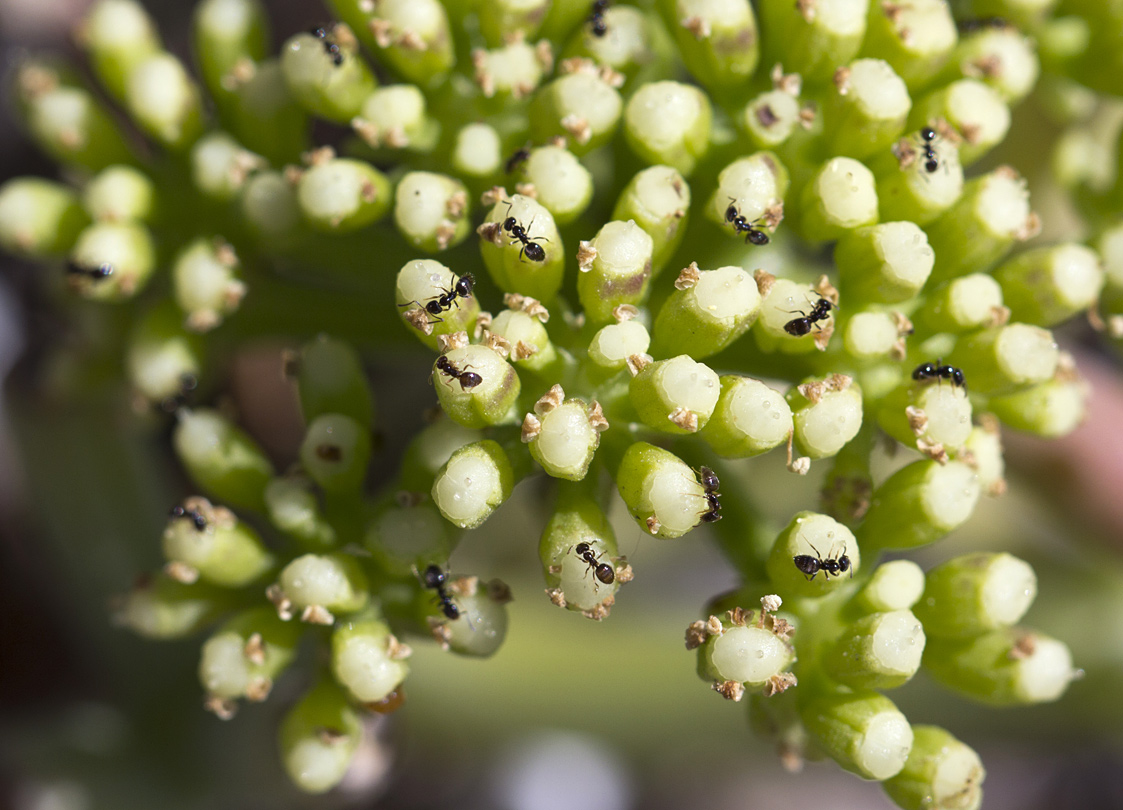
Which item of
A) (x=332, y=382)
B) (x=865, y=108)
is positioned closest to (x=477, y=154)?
(x=332, y=382)

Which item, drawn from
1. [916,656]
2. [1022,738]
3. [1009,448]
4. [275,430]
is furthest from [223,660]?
[1022,738]

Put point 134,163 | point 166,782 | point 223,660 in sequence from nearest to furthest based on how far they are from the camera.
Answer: point 223,660
point 134,163
point 166,782

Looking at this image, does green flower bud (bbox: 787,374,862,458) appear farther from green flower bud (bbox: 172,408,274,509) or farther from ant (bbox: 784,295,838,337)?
green flower bud (bbox: 172,408,274,509)

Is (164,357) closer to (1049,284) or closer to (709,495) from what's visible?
(709,495)

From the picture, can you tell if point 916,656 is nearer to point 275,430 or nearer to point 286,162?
point 286,162

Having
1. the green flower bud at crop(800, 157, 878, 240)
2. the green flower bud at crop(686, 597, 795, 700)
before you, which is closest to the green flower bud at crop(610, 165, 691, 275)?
the green flower bud at crop(800, 157, 878, 240)
